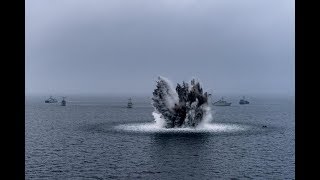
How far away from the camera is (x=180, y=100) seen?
351 ft

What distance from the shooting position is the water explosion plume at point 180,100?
350ft

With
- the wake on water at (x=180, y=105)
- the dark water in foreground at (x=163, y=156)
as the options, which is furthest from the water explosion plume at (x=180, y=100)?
the dark water in foreground at (x=163, y=156)

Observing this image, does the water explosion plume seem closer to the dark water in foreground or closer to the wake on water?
the wake on water

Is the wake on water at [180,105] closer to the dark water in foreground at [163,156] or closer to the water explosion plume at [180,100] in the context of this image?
the water explosion plume at [180,100]

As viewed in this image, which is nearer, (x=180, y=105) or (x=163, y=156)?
(x=163, y=156)

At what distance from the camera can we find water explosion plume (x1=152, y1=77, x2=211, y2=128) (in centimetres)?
10675

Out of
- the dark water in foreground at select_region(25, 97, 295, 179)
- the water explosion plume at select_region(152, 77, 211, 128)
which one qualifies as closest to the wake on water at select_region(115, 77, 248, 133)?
the water explosion plume at select_region(152, 77, 211, 128)

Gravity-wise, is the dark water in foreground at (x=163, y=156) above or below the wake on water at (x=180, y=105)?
below

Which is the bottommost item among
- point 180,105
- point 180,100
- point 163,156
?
point 163,156

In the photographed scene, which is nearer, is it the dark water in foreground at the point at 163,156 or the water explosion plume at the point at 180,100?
the dark water in foreground at the point at 163,156

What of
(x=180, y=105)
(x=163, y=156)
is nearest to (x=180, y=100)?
(x=180, y=105)

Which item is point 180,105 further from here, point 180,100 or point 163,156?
point 163,156

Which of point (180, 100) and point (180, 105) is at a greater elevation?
point (180, 100)
